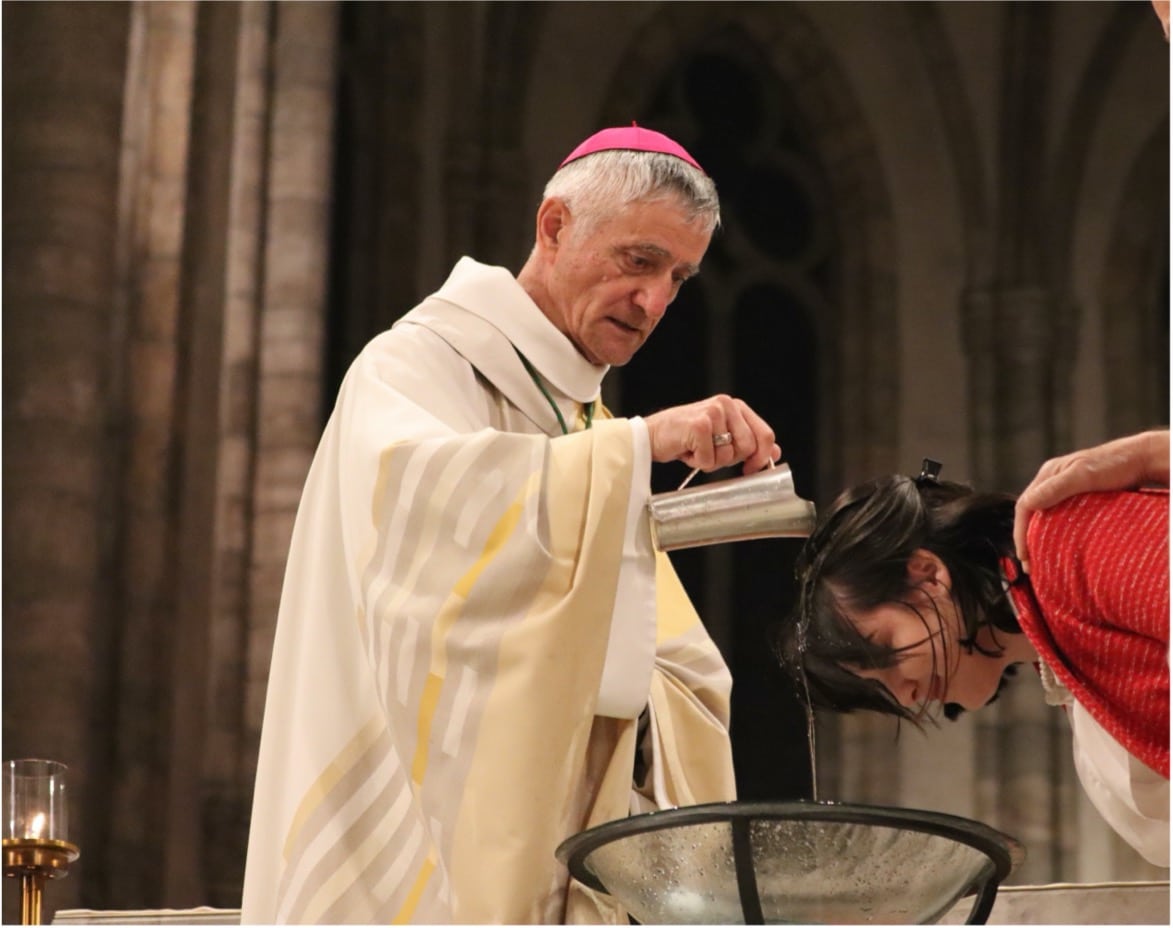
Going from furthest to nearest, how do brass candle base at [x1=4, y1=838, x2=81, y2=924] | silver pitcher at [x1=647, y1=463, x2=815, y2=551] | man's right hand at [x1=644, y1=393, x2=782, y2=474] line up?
brass candle base at [x1=4, y1=838, x2=81, y2=924]
man's right hand at [x1=644, y1=393, x2=782, y2=474]
silver pitcher at [x1=647, y1=463, x2=815, y2=551]

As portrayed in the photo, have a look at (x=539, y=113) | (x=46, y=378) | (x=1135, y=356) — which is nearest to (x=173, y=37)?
(x=46, y=378)

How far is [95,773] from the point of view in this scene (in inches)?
270

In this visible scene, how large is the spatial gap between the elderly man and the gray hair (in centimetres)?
9

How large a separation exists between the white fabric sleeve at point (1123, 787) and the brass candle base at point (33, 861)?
1.87 meters

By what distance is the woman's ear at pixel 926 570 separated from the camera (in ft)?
9.77

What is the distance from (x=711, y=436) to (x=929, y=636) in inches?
16.1

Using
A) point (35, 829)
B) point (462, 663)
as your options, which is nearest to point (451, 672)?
point (462, 663)

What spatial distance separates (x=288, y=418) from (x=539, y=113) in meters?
4.66

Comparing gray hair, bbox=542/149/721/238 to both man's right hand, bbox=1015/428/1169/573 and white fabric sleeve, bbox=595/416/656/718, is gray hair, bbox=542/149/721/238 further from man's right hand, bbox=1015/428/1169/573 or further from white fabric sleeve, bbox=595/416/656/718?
man's right hand, bbox=1015/428/1169/573

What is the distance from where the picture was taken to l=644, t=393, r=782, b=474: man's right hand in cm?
307

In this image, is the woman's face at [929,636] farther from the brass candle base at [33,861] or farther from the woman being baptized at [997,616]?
the brass candle base at [33,861]

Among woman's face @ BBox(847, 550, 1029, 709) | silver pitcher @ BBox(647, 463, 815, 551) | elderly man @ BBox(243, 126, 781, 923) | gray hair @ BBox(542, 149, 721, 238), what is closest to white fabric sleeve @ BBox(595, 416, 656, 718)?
elderly man @ BBox(243, 126, 781, 923)

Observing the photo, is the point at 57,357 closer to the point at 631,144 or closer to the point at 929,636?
the point at 631,144

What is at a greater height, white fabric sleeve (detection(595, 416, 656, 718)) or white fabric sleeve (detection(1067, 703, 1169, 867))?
white fabric sleeve (detection(595, 416, 656, 718))
